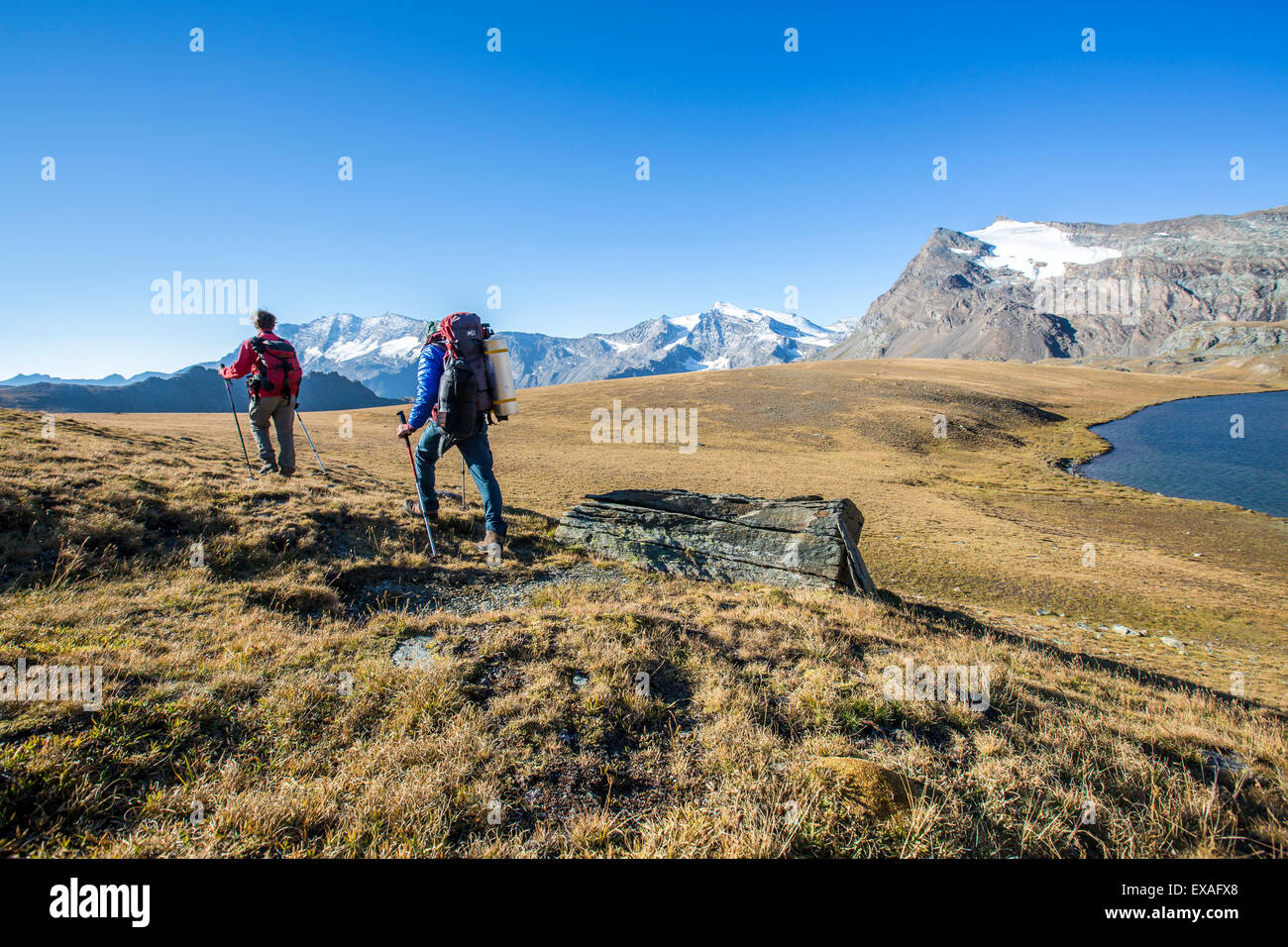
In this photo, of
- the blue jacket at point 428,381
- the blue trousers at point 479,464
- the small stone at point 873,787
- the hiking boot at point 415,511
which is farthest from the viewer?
the hiking boot at point 415,511

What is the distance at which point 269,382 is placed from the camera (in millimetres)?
12109

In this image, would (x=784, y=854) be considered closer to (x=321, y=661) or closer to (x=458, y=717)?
(x=458, y=717)

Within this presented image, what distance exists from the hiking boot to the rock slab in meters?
2.62

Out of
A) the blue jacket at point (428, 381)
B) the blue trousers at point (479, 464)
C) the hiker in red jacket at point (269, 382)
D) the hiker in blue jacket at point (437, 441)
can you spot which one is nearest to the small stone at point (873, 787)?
the hiker in blue jacket at point (437, 441)

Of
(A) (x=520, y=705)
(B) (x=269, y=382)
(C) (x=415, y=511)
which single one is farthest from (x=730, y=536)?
Result: (B) (x=269, y=382)

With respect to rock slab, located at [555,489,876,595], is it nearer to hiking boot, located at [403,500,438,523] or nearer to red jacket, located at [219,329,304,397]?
hiking boot, located at [403,500,438,523]

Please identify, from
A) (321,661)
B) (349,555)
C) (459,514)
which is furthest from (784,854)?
(459,514)

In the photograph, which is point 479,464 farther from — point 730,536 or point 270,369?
point 270,369

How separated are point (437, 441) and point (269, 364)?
18.6 ft

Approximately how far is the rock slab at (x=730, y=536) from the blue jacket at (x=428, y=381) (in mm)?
3884

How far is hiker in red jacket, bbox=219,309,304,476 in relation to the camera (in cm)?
1204

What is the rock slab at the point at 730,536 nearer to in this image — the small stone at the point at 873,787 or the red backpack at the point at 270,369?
the small stone at the point at 873,787

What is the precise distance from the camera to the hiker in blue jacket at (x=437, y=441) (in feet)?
31.4

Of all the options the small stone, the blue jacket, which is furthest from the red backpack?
the small stone
